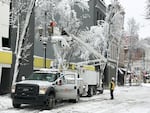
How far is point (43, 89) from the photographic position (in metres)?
20.6

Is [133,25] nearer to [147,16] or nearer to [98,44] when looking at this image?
[98,44]

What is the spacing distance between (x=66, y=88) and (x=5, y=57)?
7759 millimetres

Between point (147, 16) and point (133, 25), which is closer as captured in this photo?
point (147, 16)

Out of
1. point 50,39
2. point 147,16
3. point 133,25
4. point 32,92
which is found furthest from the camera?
point 133,25

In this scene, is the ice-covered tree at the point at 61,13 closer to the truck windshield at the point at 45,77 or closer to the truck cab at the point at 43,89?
the truck cab at the point at 43,89

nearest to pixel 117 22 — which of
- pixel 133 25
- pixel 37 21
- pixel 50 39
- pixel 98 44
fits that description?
pixel 98 44

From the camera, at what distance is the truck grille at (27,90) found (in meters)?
20.5

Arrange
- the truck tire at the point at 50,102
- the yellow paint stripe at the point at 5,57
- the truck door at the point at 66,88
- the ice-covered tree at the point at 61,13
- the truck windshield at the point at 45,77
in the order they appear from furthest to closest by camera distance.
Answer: the ice-covered tree at the point at 61,13 → the yellow paint stripe at the point at 5,57 → the truck door at the point at 66,88 → the truck windshield at the point at 45,77 → the truck tire at the point at 50,102

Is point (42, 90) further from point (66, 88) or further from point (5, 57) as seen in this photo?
point (5, 57)

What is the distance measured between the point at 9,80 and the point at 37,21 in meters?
14.8

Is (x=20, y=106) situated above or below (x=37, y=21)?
below

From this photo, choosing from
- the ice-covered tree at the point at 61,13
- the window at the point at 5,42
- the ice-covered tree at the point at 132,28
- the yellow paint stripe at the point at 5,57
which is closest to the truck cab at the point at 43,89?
the yellow paint stripe at the point at 5,57

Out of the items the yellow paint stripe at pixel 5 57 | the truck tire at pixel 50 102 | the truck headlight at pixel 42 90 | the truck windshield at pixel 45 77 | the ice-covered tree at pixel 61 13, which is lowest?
the truck tire at pixel 50 102

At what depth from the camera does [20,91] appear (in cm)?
2073
